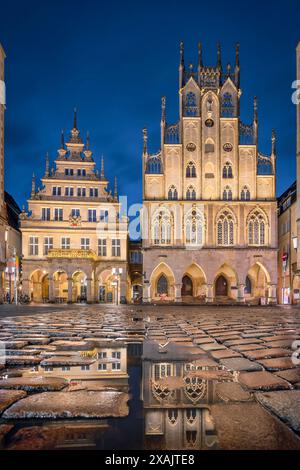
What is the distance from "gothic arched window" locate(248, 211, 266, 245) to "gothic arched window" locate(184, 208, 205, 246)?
4.77 metres

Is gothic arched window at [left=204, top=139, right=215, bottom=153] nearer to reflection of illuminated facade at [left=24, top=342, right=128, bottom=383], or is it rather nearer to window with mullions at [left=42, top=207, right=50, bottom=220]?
window with mullions at [left=42, top=207, right=50, bottom=220]

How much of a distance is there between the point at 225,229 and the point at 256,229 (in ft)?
10.2

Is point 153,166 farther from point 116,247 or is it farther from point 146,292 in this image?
point 146,292

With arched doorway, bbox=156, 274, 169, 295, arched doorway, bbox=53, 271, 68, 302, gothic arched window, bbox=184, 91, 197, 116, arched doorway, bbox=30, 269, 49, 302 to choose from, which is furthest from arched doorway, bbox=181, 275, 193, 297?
gothic arched window, bbox=184, 91, 197, 116

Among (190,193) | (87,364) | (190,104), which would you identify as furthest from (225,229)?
(87,364)

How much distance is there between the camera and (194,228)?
42.7 m

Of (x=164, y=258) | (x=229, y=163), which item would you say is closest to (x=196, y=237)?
(x=164, y=258)

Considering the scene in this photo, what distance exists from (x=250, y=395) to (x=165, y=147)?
4108 cm

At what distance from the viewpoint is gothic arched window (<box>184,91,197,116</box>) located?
4356 cm

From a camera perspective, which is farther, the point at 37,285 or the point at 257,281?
the point at 257,281

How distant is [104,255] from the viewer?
4484cm

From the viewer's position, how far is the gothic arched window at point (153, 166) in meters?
42.7

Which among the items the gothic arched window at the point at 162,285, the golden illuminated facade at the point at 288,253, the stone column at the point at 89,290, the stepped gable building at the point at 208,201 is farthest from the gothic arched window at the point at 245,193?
the stone column at the point at 89,290

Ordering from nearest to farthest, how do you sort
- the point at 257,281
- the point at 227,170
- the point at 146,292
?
the point at 146,292 → the point at 227,170 → the point at 257,281
